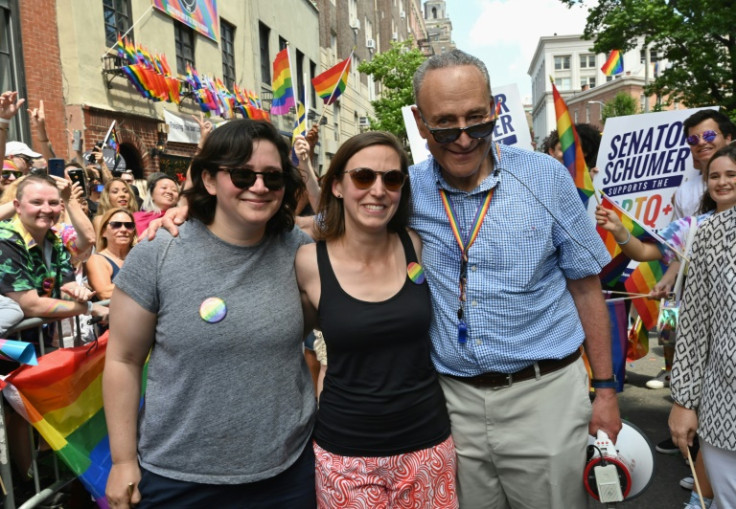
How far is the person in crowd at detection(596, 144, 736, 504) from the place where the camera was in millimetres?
3244

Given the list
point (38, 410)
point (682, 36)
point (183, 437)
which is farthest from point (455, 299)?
point (682, 36)

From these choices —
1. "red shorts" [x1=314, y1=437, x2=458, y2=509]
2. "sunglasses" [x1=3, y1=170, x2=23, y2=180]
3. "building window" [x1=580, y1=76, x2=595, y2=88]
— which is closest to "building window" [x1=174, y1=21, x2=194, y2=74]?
"sunglasses" [x1=3, y1=170, x2=23, y2=180]

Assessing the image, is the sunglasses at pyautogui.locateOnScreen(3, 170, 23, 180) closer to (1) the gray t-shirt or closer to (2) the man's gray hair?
(1) the gray t-shirt

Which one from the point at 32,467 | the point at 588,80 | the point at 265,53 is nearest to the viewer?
the point at 32,467

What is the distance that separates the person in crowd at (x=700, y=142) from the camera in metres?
4.39

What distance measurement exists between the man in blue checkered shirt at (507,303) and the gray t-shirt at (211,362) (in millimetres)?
666

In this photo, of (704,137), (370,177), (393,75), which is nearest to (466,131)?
(370,177)

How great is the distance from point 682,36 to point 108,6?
1388cm

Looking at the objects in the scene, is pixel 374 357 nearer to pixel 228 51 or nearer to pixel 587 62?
pixel 228 51

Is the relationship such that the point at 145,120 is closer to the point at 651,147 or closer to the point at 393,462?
the point at 651,147

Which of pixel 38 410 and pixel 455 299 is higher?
pixel 455 299

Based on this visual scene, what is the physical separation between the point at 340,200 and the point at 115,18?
40.4 feet

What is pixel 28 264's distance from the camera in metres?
3.53

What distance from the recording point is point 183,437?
205 centimetres
